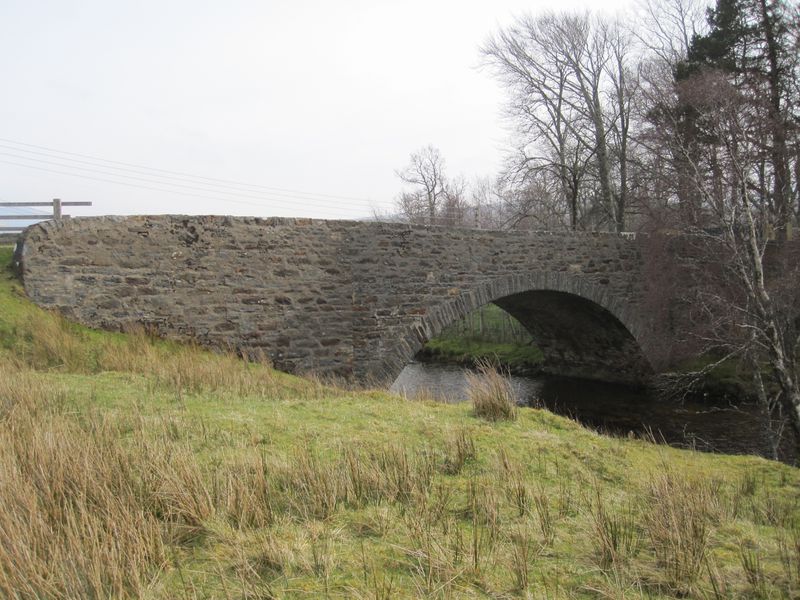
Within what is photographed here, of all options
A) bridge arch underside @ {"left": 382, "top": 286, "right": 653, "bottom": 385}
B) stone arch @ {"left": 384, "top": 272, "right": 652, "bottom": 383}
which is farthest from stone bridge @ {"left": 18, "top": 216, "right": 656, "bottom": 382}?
bridge arch underside @ {"left": 382, "top": 286, "right": 653, "bottom": 385}

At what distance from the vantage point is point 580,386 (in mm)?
18234

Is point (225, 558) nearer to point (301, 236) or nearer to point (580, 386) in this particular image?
point (301, 236)

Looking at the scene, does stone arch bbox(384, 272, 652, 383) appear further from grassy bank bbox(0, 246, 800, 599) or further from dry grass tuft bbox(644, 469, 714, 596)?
dry grass tuft bbox(644, 469, 714, 596)

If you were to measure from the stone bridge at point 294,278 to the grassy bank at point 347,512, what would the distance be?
393cm

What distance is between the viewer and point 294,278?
1070 cm

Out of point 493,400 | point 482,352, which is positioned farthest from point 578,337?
point 493,400

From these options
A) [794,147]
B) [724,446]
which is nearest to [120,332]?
[724,446]

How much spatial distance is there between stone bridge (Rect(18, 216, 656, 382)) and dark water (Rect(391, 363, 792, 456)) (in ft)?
5.57

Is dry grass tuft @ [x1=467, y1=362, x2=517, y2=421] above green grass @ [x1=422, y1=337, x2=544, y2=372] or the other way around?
above

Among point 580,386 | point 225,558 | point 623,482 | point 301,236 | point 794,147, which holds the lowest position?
point 580,386

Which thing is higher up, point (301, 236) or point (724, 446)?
point (301, 236)

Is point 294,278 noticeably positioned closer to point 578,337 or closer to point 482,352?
point 578,337

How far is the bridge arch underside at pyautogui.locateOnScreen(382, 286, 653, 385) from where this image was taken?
16203mm

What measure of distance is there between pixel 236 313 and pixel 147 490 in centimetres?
725
